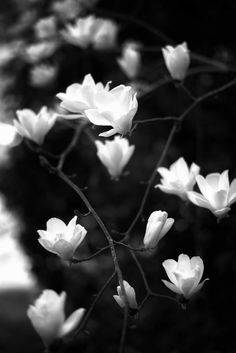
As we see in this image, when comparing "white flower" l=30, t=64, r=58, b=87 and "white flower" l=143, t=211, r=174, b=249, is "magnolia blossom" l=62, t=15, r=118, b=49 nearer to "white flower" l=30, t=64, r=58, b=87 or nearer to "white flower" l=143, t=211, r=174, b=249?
"white flower" l=30, t=64, r=58, b=87

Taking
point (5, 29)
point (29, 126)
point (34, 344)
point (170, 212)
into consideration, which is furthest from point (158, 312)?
point (5, 29)

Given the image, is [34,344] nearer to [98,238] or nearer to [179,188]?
[98,238]

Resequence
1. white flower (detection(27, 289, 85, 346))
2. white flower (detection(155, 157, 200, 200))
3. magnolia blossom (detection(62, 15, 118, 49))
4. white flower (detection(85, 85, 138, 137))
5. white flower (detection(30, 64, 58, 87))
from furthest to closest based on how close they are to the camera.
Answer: white flower (detection(30, 64, 58, 87)) → magnolia blossom (detection(62, 15, 118, 49)) → white flower (detection(155, 157, 200, 200)) → white flower (detection(85, 85, 138, 137)) → white flower (detection(27, 289, 85, 346))

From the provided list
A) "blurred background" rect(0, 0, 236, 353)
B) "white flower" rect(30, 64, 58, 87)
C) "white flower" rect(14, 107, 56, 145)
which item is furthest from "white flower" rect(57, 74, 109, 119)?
"white flower" rect(30, 64, 58, 87)

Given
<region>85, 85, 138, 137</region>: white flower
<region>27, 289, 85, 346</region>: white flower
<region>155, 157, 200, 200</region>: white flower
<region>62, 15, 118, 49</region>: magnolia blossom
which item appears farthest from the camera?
<region>62, 15, 118, 49</region>: magnolia blossom

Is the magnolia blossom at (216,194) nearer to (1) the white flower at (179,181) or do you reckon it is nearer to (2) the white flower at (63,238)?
(1) the white flower at (179,181)

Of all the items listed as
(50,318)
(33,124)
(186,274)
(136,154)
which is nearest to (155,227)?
(186,274)

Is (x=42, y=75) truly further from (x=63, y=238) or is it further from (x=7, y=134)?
(x=63, y=238)
